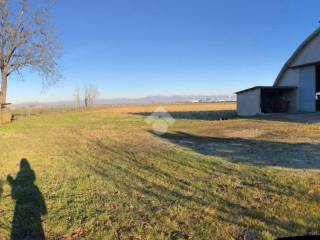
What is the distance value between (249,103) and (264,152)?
22.4 m

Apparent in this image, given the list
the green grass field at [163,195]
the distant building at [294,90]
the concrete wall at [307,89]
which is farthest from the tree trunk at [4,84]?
the concrete wall at [307,89]

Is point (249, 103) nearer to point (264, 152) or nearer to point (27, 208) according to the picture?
point (264, 152)

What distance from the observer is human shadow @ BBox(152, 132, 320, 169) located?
8805mm

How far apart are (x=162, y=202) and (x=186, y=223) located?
3.43 feet

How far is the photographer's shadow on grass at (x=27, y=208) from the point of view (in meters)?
4.74

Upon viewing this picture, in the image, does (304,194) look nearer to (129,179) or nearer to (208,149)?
(129,179)

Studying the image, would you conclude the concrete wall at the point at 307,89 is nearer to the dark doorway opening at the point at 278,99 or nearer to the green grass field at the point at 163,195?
the dark doorway opening at the point at 278,99

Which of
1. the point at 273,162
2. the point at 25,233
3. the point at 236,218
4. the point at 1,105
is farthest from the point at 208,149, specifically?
the point at 1,105

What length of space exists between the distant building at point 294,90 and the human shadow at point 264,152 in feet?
57.8

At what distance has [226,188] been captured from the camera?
21.1 feet

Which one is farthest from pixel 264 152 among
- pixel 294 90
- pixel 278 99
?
pixel 278 99

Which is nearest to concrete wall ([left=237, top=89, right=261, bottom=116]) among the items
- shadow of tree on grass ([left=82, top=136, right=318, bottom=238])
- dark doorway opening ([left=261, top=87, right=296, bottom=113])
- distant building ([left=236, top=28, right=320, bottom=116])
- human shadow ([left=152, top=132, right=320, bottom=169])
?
distant building ([left=236, top=28, right=320, bottom=116])

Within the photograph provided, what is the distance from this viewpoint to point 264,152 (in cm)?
1067

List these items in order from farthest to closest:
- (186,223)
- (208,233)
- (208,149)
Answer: (208,149), (186,223), (208,233)
